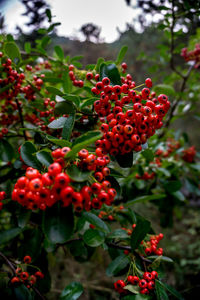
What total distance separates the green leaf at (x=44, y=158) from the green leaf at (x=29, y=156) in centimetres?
8

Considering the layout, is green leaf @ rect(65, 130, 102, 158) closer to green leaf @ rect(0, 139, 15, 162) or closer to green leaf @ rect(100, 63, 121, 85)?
green leaf @ rect(100, 63, 121, 85)

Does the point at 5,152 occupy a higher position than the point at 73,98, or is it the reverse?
the point at 73,98

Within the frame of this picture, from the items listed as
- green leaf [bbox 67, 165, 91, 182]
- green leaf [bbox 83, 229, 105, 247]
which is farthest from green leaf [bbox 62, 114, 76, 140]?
green leaf [bbox 83, 229, 105, 247]

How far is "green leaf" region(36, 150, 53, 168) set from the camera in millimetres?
686

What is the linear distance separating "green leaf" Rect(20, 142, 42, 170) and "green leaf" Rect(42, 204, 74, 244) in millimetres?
206

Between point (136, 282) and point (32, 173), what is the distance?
77cm

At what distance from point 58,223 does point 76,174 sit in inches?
6.6

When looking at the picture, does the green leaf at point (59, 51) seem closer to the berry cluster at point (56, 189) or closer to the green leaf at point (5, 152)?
the green leaf at point (5, 152)

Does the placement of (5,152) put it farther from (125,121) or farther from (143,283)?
(143,283)

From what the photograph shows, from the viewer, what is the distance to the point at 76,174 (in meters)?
0.63

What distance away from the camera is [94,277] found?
295 cm

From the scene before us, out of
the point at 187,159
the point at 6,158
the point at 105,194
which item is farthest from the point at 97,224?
the point at 187,159

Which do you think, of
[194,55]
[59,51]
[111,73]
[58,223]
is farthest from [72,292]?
[194,55]

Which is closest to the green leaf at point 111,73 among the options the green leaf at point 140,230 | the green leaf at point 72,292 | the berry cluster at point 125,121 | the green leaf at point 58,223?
the berry cluster at point 125,121
